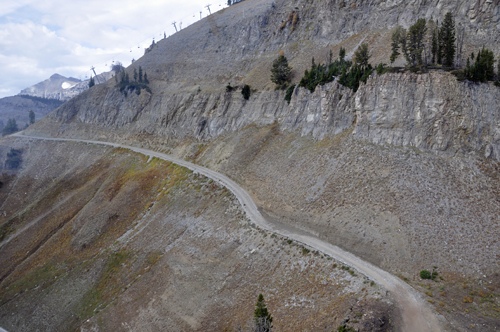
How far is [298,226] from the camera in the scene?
32.7 meters

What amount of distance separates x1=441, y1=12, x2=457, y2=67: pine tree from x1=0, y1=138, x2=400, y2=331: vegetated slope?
1262 inches

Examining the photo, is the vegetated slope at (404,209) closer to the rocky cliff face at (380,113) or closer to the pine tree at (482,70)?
the rocky cliff face at (380,113)

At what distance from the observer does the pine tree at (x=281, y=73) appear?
58188mm

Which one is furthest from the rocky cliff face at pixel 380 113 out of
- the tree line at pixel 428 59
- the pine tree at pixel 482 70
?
the tree line at pixel 428 59

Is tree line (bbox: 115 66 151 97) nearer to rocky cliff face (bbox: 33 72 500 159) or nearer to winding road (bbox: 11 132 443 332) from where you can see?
rocky cliff face (bbox: 33 72 500 159)

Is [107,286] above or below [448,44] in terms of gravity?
below

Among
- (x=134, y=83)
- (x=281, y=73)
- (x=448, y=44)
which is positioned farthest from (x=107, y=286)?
(x=134, y=83)

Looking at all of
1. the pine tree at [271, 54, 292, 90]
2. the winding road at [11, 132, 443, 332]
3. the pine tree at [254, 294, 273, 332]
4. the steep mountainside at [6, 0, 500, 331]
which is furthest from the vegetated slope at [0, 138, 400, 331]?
the pine tree at [271, 54, 292, 90]

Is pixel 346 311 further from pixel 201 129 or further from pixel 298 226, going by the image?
pixel 201 129

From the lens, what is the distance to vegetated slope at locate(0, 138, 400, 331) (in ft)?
75.1

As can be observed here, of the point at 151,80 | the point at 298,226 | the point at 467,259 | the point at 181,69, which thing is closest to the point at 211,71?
the point at 181,69

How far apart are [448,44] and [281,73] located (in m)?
29.6

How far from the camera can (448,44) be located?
1449 inches

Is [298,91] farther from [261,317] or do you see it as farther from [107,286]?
[107,286]
